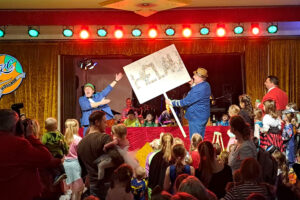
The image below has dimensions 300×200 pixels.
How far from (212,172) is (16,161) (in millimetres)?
1744

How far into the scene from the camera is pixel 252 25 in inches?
397

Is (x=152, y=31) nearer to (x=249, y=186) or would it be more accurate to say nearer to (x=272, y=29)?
(x=272, y=29)

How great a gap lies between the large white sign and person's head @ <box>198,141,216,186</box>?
13.1 feet

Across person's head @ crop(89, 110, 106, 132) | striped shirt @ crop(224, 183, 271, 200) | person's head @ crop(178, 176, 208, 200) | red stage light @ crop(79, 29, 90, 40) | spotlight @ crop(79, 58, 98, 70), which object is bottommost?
striped shirt @ crop(224, 183, 271, 200)

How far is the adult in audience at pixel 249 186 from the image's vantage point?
3332 mm

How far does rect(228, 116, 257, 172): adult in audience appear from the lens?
14.0 feet

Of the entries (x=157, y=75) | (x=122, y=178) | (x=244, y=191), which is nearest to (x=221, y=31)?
(x=157, y=75)

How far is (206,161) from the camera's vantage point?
3.88 meters

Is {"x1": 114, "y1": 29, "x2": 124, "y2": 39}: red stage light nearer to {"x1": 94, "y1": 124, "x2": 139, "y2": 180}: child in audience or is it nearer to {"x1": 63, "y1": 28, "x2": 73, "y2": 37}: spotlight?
{"x1": 63, "y1": 28, "x2": 73, "y2": 37}: spotlight

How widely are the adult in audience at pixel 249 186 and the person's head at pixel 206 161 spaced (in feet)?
1.46

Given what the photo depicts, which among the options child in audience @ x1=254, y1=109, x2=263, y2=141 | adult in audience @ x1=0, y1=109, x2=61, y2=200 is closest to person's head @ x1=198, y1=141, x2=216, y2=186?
adult in audience @ x1=0, y1=109, x2=61, y2=200

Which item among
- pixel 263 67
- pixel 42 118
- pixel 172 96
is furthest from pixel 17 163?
pixel 172 96

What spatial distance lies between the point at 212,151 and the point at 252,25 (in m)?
6.81

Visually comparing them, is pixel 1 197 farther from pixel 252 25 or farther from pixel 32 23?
pixel 252 25
